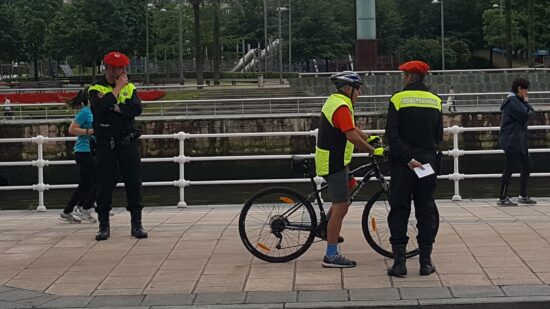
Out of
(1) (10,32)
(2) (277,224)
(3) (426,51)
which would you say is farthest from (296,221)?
(3) (426,51)

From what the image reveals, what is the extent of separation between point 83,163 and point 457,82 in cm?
3440

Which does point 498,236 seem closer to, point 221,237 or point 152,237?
point 221,237

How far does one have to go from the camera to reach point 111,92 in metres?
8.77

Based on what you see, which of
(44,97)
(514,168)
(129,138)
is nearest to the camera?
(129,138)

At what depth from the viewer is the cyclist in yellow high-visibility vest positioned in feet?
24.1

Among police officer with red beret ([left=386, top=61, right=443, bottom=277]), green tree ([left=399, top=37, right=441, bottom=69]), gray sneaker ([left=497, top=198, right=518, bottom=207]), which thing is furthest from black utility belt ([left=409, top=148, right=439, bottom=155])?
green tree ([left=399, top=37, right=441, bottom=69])

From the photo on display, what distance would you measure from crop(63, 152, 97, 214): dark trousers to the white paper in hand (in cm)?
473

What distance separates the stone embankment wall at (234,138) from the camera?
3341cm

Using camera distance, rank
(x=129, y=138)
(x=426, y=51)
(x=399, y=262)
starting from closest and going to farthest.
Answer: (x=399, y=262), (x=129, y=138), (x=426, y=51)

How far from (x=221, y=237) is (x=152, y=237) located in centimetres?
77

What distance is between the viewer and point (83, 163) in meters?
10.3

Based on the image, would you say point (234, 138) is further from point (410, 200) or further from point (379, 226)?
point (410, 200)

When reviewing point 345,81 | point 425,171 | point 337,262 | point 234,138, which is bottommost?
point 234,138

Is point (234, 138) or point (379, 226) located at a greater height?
point (379, 226)
